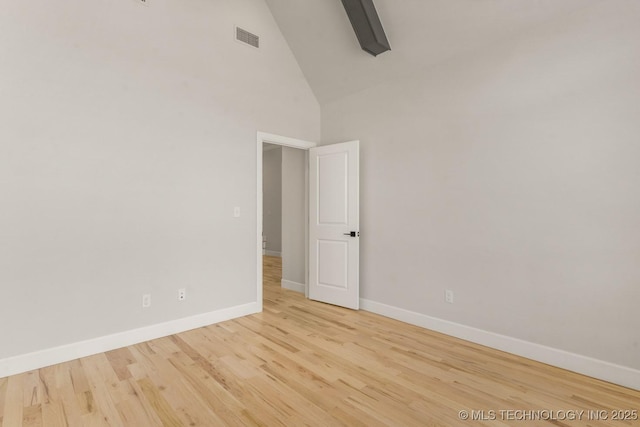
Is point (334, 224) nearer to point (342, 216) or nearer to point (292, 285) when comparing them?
point (342, 216)

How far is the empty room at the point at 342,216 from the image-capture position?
7.47 ft

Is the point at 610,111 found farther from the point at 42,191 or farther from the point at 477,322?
the point at 42,191

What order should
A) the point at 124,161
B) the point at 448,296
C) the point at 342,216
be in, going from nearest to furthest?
1. the point at 124,161
2. the point at 448,296
3. the point at 342,216

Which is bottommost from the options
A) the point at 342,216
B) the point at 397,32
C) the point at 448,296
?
the point at 448,296

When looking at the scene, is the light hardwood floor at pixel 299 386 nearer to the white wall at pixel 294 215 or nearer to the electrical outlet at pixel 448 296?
the electrical outlet at pixel 448 296

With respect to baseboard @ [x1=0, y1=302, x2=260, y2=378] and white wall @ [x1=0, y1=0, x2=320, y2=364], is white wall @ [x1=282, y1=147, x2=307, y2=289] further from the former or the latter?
baseboard @ [x1=0, y1=302, x2=260, y2=378]

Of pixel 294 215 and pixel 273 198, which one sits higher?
pixel 273 198

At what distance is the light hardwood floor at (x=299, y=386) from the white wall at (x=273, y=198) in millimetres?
5740

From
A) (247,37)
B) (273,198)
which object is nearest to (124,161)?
(247,37)

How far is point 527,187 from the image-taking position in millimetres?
2771

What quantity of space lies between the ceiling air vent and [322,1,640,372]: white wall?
1618 millimetres

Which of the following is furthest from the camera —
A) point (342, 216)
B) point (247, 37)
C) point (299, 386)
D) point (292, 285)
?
point (292, 285)

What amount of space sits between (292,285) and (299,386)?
111 inches

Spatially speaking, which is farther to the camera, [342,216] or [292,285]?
[292,285]
